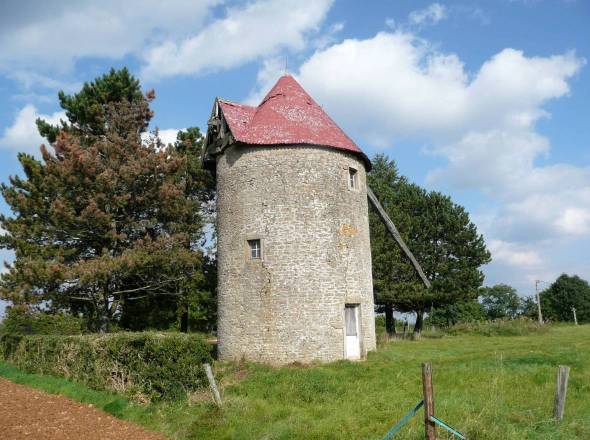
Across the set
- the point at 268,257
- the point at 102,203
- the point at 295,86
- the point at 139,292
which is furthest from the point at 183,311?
the point at 295,86

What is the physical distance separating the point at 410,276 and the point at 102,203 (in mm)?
17588

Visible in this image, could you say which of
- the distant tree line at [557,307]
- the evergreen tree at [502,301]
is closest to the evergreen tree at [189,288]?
the distant tree line at [557,307]

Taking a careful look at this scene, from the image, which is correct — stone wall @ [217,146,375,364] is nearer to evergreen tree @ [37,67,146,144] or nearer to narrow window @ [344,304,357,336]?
A: narrow window @ [344,304,357,336]

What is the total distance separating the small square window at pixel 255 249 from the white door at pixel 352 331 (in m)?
3.49

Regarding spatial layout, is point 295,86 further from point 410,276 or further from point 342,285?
point 410,276

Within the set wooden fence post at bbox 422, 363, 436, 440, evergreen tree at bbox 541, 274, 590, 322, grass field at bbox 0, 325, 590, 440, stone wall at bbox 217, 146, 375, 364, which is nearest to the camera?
wooden fence post at bbox 422, 363, 436, 440

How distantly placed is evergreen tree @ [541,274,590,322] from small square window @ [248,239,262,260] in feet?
197

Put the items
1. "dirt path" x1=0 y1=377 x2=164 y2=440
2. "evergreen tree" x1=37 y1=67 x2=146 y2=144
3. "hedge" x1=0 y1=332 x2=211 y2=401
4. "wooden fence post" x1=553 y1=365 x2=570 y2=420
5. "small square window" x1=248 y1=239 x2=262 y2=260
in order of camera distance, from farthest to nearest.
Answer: "evergreen tree" x1=37 y1=67 x2=146 y2=144 < "small square window" x1=248 y1=239 x2=262 y2=260 < "hedge" x1=0 y1=332 x2=211 y2=401 < "dirt path" x1=0 y1=377 x2=164 y2=440 < "wooden fence post" x1=553 y1=365 x2=570 y2=420

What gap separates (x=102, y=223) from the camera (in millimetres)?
21359

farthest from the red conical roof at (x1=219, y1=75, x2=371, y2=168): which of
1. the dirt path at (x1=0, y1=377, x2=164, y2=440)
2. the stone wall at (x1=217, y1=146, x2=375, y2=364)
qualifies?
the dirt path at (x1=0, y1=377, x2=164, y2=440)

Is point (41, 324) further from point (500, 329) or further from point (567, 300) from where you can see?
point (567, 300)

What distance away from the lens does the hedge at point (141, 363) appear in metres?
12.1

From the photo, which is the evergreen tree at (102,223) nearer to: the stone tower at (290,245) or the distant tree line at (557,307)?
the stone tower at (290,245)

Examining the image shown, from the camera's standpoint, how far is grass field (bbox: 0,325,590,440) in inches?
351
